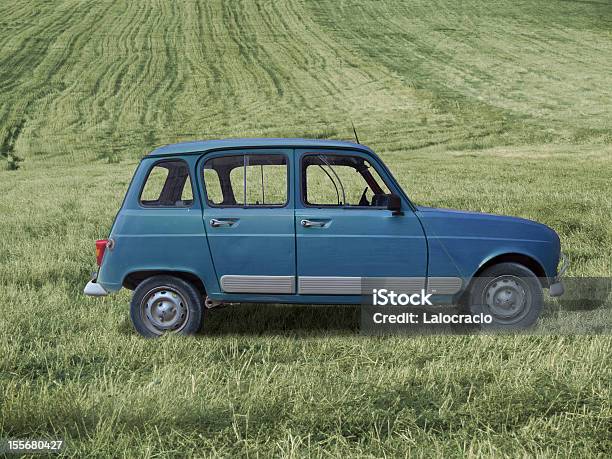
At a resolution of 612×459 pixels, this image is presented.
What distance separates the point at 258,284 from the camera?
19.5 feet

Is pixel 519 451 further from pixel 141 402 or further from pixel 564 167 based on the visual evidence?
pixel 564 167

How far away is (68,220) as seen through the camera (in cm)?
1253

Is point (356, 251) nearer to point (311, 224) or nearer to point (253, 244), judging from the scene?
point (311, 224)

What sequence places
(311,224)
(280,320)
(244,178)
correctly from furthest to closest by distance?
(280,320) → (244,178) → (311,224)

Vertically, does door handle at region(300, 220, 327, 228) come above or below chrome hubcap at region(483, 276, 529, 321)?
above

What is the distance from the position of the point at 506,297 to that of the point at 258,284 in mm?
1968

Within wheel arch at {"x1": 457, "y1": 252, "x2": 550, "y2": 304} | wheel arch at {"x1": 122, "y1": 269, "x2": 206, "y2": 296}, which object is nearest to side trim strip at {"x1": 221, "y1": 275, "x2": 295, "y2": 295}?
wheel arch at {"x1": 122, "y1": 269, "x2": 206, "y2": 296}

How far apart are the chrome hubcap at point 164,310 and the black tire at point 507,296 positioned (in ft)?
7.46

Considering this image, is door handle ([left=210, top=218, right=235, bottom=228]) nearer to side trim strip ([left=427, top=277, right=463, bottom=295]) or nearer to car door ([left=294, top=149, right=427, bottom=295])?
car door ([left=294, top=149, right=427, bottom=295])

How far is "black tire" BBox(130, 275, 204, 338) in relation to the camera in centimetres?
599

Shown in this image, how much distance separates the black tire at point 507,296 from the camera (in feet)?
19.9

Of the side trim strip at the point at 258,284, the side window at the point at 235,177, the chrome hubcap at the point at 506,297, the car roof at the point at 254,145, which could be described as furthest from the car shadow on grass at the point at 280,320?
the car roof at the point at 254,145

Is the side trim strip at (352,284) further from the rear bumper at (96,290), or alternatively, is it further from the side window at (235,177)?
the rear bumper at (96,290)

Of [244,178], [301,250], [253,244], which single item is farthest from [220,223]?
[301,250]
